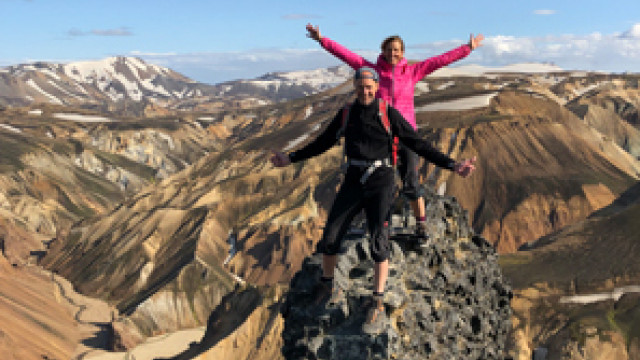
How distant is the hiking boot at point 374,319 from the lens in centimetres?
796

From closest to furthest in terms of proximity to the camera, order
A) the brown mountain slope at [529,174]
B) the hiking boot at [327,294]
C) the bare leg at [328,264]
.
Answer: the bare leg at [328,264]
the hiking boot at [327,294]
the brown mountain slope at [529,174]

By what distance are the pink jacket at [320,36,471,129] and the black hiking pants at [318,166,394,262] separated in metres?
1.46

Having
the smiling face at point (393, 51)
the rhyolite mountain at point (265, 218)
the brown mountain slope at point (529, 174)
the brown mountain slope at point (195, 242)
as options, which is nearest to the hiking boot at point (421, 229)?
the smiling face at point (393, 51)

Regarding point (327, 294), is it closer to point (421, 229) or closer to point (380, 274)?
point (380, 274)

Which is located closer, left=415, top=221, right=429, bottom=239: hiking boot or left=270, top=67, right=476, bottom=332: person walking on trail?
left=270, top=67, right=476, bottom=332: person walking on trail

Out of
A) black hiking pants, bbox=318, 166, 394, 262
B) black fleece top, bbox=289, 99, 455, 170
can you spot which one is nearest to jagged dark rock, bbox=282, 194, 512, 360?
black hiking pants, bbox=318, 166, 394, 262

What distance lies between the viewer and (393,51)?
838 centimetres

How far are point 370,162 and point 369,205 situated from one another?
0.60m

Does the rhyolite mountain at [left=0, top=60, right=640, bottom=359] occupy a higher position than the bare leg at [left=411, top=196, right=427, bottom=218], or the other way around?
the bare leg at [left=411, top=196, right=427, bottom=218]

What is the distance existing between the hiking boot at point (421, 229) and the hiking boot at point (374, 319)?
182cm

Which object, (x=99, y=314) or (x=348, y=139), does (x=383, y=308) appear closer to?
(x=348, y=139)

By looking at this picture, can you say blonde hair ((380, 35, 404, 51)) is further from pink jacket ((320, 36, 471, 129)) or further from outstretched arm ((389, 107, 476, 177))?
outstretched arm ((389, 107, 476, 177))

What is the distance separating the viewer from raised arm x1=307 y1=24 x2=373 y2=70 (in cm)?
850

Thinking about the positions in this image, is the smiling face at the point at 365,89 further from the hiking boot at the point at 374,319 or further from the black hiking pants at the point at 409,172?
the hiking boot at the point at 374,319
